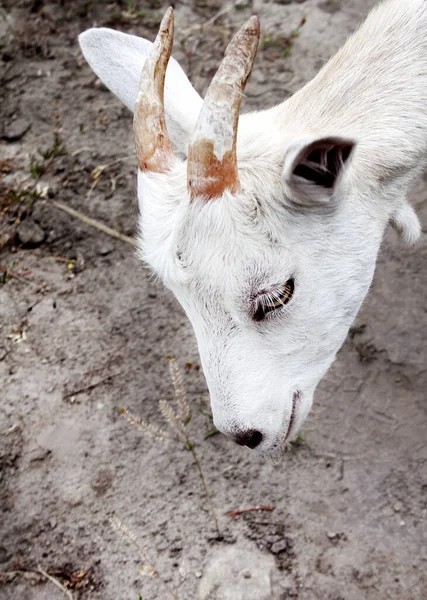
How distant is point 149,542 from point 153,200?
1539 mm

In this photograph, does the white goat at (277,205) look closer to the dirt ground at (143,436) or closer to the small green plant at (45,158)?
the dirt ground at (143,436)

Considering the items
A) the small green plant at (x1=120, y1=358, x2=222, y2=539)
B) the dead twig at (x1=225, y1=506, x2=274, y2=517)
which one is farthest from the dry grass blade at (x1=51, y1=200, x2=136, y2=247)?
the dead twig at (x1=225, y1=506, x2=274, y2=517)

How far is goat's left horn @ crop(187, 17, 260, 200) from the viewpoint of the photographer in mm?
1862

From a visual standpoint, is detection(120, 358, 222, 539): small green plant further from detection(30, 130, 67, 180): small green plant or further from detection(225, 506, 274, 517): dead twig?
detection(30, 130, 67, 180): small green plant

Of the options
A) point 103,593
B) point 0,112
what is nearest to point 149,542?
point 103,593

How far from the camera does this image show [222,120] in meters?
1.86

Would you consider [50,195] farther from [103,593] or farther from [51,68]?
[103,593]

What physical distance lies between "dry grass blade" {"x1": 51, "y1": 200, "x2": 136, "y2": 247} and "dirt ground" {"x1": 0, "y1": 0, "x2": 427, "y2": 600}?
4 cm

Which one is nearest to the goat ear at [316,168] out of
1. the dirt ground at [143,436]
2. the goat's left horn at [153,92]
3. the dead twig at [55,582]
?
the goat's left horn at [153,92]

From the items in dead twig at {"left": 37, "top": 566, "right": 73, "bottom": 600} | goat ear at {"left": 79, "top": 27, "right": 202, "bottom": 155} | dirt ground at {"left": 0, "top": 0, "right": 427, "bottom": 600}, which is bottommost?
dead twig at {"left": 37, "top": 566, "right": 73, "bottom": 600}

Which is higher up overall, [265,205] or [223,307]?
[265,205]

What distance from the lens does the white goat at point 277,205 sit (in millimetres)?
1986

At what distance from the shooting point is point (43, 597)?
103 inches

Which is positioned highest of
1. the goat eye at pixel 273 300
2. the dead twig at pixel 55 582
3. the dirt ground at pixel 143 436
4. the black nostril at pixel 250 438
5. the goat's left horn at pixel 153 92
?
the goat's left horn at pixel 153 92
